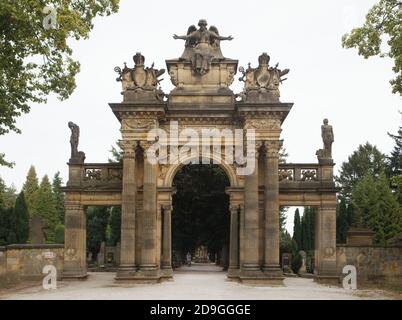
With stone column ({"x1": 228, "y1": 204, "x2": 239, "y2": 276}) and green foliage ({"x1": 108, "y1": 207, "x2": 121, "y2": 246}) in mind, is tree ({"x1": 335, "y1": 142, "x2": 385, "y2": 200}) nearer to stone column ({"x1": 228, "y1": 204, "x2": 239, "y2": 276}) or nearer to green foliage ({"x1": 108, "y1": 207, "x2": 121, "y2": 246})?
green foliage ({"x1": 108, "y1": 207, "x2": 121, "y2": 246})

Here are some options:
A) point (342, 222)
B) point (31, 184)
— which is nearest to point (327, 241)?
point (342, 222)

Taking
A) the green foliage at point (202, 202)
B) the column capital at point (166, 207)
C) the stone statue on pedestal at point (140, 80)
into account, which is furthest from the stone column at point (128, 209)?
the green foliage at point (202, 202)

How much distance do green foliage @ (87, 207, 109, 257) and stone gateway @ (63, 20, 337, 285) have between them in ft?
74.4

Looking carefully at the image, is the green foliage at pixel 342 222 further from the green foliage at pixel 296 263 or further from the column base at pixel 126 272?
the column base at pixel 126 272

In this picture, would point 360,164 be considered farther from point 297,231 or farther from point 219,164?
point 219,164

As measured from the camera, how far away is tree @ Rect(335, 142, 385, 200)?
3196 inches

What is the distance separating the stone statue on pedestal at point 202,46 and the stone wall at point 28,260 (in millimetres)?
10950

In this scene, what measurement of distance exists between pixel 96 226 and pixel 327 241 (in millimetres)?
27467

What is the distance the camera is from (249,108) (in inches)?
1081

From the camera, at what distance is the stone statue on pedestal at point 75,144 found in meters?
29.8

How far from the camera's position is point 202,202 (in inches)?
1566

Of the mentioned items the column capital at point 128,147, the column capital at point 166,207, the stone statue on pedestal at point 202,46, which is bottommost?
the column capital at point 166,207

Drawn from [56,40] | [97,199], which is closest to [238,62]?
[97,199]

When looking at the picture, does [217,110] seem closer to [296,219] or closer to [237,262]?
[237,262]
